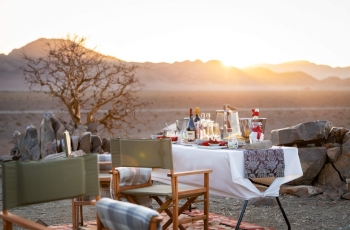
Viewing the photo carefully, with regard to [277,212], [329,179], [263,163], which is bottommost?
[277,212]

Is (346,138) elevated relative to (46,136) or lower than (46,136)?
lower

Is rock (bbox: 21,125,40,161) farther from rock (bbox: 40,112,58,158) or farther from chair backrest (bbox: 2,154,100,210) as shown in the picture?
chair backrest (bbox: 2,154,100,210)

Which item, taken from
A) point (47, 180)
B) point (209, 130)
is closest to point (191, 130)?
point (209, 130)

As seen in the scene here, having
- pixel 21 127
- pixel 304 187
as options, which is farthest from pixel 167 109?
pixel 304 187

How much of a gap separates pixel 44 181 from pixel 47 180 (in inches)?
0.6

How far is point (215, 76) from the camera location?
4931 centimetres

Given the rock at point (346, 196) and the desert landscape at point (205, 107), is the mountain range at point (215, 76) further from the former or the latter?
the rock at point (346, 196)

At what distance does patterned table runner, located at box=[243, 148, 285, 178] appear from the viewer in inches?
171

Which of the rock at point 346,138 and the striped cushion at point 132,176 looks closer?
the striped cushion at point 132,176

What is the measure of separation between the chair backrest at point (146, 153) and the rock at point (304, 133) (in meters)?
3.72

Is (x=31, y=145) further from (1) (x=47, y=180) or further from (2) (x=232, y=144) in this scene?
(1) (x=47, y=180)

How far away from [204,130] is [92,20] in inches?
734

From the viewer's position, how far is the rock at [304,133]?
7.49m

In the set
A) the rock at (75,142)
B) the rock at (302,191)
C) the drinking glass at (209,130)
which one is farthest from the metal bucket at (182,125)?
the rock at (75,142)
